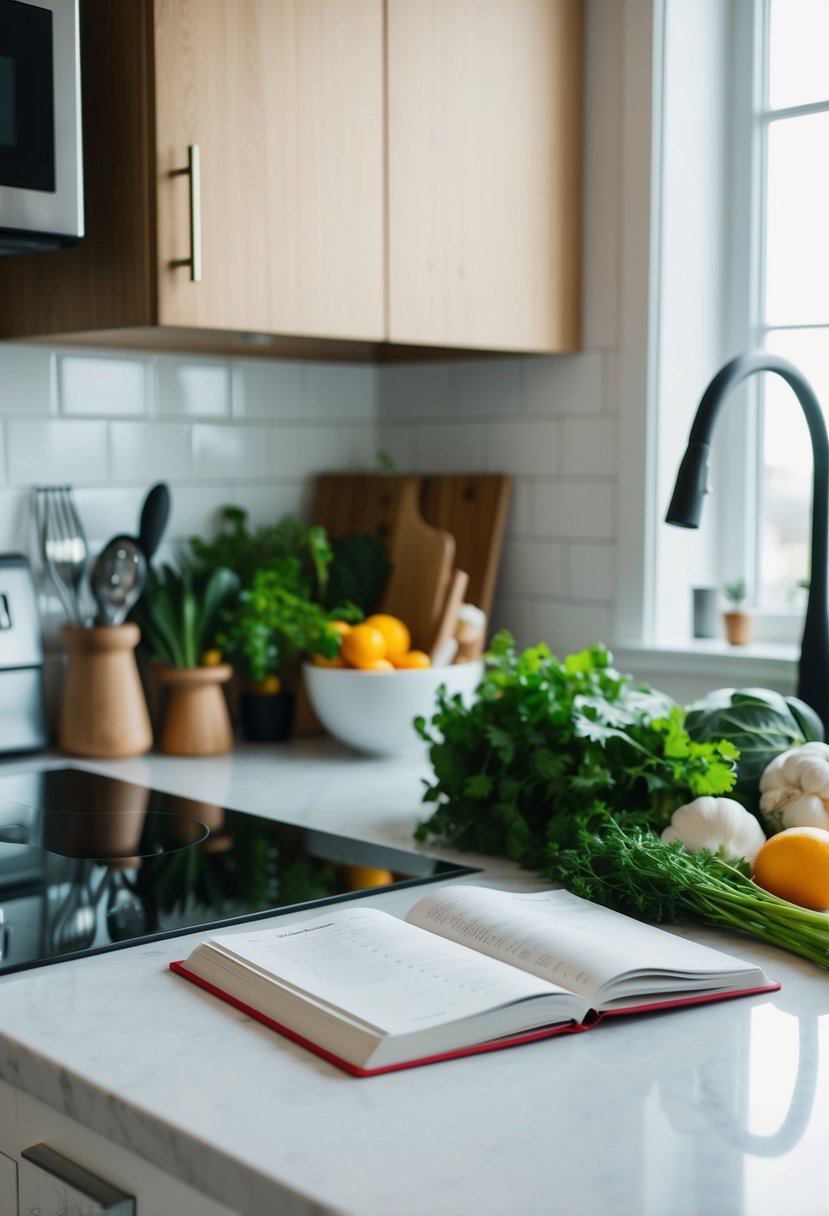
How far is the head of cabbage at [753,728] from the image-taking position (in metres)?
1.35

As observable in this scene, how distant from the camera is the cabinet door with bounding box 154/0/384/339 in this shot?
1.54 meters

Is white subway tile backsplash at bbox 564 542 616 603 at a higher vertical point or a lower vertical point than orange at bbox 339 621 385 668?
higher

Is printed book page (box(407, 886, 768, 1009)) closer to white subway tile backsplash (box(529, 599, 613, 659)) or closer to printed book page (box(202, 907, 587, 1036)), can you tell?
printed book page (box(202, 907, 587, 1036))

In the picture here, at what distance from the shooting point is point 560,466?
207cm

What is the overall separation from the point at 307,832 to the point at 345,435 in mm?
995

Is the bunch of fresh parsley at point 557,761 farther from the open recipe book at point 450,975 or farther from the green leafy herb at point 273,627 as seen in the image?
the green leafy herb at point 273,627

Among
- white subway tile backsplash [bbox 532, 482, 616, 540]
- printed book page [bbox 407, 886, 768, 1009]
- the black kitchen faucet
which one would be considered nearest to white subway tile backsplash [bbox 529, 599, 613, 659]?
white subway tile backsplash [bbox 532, 482, 616, 540]

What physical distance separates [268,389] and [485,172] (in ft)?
1.64

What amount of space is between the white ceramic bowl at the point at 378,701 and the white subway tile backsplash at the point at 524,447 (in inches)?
16.2

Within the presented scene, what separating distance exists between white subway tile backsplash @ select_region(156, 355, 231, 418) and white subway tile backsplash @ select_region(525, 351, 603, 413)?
0.47 metres

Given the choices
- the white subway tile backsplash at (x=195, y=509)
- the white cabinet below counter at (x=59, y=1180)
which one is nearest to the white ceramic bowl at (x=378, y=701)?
the white subway tile backsplash at (x=195, y=509)

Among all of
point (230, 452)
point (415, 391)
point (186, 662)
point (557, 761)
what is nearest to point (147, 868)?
point (557, 761)

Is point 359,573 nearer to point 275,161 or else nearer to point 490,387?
point 490,387

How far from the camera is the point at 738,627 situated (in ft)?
6.35
